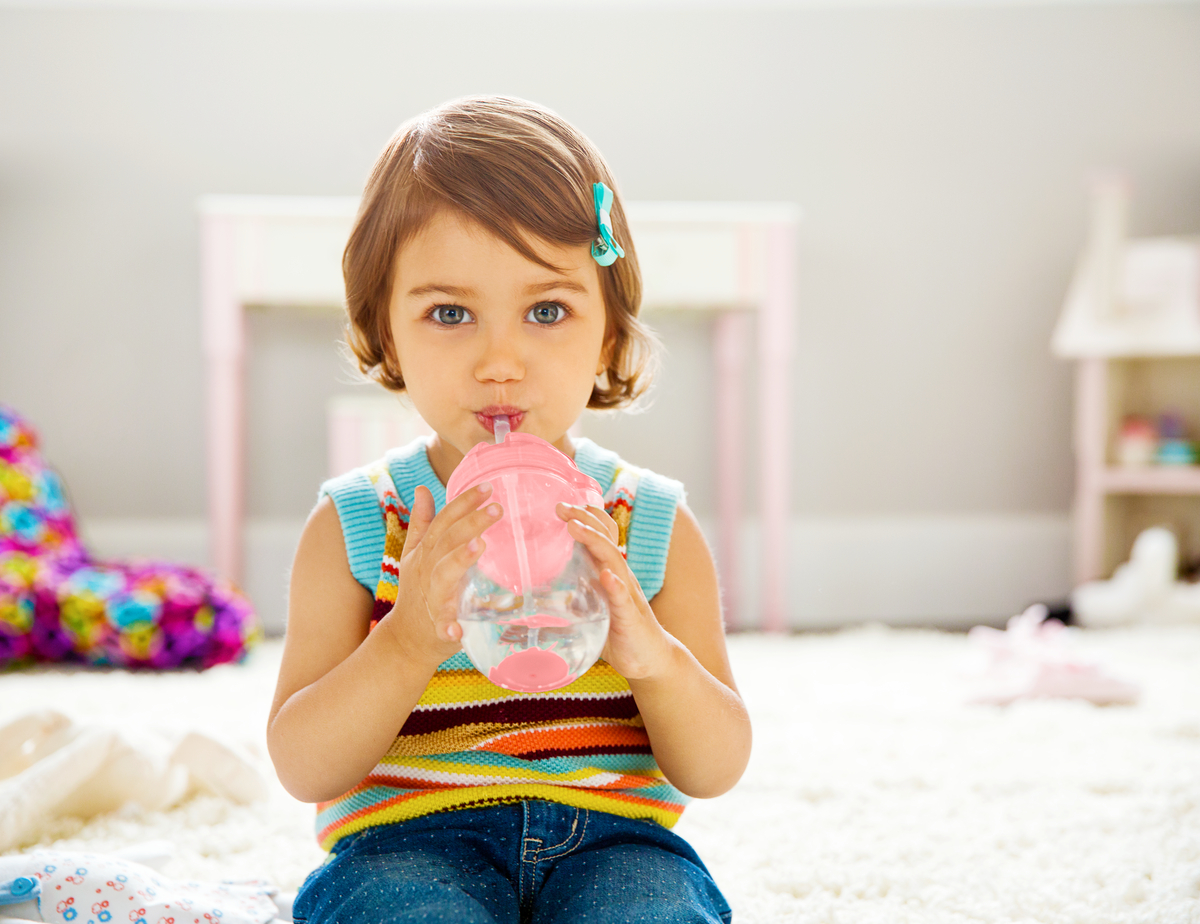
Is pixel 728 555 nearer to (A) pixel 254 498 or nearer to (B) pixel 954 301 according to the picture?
(B) pixel 954 301

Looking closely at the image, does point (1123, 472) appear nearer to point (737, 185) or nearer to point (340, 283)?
point (737, 185)

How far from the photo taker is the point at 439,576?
0.55 m

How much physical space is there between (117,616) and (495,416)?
3.76 ft

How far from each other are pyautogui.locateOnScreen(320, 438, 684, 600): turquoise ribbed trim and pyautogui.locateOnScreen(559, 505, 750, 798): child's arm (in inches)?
0.6

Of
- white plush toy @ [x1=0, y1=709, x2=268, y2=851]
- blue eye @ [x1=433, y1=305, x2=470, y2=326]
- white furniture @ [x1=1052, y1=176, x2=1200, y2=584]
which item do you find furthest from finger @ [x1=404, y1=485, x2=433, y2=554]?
white furniture @ [x1=1052, y1=176, x2=1200, y2=584]

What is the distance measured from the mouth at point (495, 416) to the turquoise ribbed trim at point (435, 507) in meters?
0.07

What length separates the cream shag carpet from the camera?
0.81 meters

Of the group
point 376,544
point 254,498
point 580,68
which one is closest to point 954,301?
point 580,68

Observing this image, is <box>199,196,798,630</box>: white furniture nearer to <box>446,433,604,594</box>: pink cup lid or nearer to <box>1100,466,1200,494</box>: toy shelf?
<box>1100,466,1200,494</box>: toy shelf

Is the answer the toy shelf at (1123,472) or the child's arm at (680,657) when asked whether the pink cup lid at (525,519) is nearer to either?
the child's arm at (680,657)

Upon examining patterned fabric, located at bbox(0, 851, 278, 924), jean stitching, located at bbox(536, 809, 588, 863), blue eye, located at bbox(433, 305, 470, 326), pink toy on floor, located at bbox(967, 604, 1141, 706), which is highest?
blue eye, located at bbox(433, 305, 470, 326)

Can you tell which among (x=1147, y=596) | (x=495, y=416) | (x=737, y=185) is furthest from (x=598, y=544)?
(x=737, y=185)

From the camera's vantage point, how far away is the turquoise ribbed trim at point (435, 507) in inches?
28.0

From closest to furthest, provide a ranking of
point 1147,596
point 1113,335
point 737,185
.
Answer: point 1147,596
point 1113,335
point 737,185
